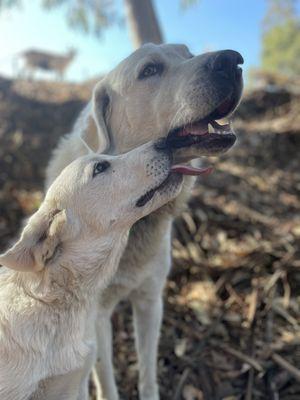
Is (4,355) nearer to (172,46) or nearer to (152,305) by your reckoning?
(152,305)

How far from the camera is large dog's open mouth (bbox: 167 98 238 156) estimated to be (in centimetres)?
266

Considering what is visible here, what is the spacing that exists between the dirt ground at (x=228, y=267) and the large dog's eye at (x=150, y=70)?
2.18 metres

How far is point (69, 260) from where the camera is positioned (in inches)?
99.3

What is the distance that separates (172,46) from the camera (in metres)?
3.19

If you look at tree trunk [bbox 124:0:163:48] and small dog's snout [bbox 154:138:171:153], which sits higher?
small dog's snout [bbox 154:138:171:153]

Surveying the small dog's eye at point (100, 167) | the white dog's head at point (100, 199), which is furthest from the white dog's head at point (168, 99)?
the small dog's eye at point (100, 167)

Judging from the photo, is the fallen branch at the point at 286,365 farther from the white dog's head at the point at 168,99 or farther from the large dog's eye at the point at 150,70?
the large dog's eye at the point at 150,70

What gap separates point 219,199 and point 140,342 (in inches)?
118

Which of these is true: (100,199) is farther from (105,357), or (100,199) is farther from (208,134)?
(105,357)

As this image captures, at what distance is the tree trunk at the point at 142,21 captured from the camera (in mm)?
8609

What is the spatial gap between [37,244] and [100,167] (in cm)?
51

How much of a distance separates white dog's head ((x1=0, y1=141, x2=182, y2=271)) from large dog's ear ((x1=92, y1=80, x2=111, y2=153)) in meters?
0.46

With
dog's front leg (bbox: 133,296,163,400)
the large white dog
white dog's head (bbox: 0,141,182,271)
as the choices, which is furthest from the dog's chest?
white dog's head (bbox: 0,141,182,271)

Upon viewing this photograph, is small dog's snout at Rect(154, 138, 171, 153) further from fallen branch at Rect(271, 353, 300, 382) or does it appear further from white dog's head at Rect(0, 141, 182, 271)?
fallen branch at Rect(271, 353, 300, 382)
